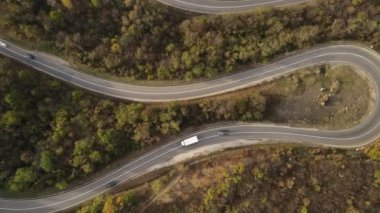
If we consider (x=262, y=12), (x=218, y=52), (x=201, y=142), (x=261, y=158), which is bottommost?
(x=261, y=158)

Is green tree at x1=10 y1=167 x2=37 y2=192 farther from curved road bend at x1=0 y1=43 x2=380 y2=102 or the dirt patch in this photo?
the dirt patch

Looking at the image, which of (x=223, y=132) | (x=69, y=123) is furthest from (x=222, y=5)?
(x=69, y=123)

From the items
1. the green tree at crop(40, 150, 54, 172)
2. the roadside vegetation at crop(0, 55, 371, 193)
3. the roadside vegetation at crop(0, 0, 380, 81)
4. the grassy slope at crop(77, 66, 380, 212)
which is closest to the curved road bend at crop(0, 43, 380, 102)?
the roadside vegetation at crop(0, 55, 371, 193)

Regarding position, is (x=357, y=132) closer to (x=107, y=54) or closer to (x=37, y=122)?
(x=107, y=54)

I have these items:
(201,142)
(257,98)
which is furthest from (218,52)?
(201,142)

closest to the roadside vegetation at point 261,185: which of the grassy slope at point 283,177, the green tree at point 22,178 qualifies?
the grassy slope at point 283,177

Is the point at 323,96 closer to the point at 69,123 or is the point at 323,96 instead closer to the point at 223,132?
the point at 223,132
